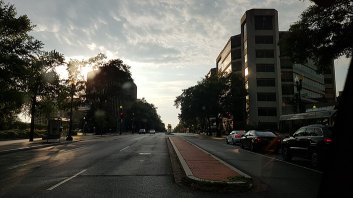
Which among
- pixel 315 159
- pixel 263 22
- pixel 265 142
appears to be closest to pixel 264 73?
pixel 263 22

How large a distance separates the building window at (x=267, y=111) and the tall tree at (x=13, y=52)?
6220 cm

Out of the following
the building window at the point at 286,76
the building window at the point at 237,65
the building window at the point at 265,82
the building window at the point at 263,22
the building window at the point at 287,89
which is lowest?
the building window at the point at 287,89

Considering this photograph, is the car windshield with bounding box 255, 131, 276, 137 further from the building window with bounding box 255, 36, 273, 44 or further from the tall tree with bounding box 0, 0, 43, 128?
the building window with bounding box 255, 36, 273, 44

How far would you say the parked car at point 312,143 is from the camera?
45.0 feet

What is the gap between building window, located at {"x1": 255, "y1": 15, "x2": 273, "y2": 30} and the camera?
8700cm

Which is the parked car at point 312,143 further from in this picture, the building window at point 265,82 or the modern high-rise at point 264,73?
the building window at point 265,82

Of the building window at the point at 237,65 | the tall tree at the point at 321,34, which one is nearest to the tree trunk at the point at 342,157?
the tall tree at the point at 321,34

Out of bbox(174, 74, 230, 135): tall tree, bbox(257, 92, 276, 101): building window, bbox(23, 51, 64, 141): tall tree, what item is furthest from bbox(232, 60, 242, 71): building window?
bbox(23, 51, 64, 141): tall tree

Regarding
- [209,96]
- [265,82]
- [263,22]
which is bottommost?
[209,96]

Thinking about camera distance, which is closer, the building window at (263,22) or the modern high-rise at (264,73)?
the modern high-rise at (264,73)

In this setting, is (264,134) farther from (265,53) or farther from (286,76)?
(286,76)

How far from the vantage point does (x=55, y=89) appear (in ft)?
135

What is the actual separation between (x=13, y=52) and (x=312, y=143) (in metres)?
25.2

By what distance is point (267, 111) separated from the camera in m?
86.5
